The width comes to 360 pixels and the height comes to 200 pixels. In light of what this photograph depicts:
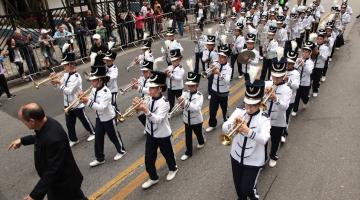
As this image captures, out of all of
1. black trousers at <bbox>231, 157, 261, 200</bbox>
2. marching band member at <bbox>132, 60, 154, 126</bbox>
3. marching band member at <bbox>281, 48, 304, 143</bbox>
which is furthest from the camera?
marching band member at <bbox>132, 60, 154, 126</bbox>

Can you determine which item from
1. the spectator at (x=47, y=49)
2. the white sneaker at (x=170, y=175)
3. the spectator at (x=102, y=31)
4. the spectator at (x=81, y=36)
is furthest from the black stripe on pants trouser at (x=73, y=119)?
the spectator at (x=102, y=31)

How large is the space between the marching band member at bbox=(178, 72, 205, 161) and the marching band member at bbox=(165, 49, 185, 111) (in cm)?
169

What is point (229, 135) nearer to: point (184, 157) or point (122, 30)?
point (184, 157)

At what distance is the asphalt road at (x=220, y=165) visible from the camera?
20.4ft

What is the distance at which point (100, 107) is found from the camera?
672cm

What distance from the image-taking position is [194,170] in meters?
6.88

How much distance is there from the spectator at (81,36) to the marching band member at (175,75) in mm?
7546

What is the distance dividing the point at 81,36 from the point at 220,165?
34.1 ft

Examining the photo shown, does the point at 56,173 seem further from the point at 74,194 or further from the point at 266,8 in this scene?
the point at 266,8

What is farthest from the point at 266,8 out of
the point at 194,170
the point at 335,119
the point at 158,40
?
the point at 194,170

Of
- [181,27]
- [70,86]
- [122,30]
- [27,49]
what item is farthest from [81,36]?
[70,86]

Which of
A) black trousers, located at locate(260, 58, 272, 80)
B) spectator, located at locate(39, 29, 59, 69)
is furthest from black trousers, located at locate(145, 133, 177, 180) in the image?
spectator, located at locate(39, 29, 59, 69)

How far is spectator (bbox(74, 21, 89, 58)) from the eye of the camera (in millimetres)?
15144

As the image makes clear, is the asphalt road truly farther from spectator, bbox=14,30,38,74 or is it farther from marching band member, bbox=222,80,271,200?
spectator, bbox=14,30,38,74
